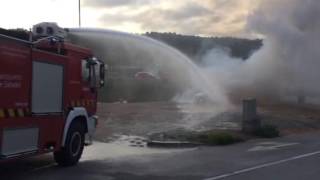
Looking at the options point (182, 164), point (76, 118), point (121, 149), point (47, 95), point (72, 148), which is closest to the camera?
point (47, 95)

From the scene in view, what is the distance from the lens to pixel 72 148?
15.1m

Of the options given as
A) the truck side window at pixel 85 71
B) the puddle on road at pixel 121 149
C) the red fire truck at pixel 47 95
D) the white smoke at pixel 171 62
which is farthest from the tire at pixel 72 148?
the white smoke at pixel 171 62

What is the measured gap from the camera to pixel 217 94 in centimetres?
3791

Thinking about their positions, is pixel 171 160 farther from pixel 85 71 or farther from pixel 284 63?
pixel 284 63

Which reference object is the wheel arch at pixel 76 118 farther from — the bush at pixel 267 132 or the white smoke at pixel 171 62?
the white smoke at pixel 171 62

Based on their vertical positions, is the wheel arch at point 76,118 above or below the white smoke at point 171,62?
below

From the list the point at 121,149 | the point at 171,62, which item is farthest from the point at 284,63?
the point at 121,149

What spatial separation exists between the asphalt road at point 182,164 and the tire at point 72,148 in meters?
0.21

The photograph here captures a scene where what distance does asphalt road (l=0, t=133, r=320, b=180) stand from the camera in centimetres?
1343

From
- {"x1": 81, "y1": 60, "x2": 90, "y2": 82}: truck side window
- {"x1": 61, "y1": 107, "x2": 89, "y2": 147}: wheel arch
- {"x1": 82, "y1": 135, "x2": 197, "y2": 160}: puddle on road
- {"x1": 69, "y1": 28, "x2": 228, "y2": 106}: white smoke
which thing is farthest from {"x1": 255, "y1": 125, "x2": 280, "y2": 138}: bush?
{"x1": 69, "y1": 28, "x2": 228, "y2": 106}: white smoke

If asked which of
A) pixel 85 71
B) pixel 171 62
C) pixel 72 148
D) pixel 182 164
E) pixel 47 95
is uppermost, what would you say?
pixel 171 62

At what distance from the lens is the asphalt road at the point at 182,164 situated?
13430mm

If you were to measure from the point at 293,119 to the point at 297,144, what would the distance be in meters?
8.32

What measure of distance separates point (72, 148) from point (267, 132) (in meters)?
10.3
